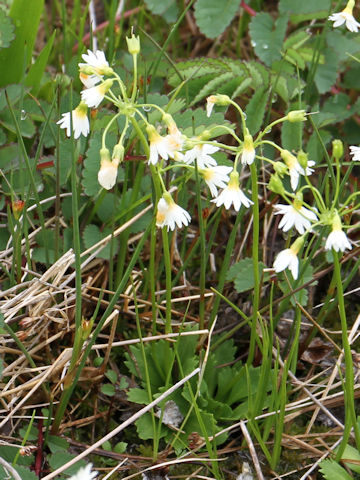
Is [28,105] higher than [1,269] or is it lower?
higher

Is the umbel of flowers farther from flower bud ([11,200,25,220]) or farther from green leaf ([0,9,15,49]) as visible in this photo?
green leaf ([0,9,15,49])

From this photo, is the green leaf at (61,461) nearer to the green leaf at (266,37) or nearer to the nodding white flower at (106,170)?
the nodding white flower at (106,170)

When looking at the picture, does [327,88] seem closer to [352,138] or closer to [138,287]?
[352,138]

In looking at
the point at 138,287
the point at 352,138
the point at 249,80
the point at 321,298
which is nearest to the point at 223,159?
the point at 249,80

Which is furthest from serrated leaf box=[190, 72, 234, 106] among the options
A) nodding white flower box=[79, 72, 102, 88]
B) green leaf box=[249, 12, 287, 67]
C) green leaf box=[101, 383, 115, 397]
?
green leaf box=[101, 383, 115, 397]

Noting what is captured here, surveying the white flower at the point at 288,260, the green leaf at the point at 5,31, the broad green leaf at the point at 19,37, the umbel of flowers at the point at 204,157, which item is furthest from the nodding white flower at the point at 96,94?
the broad green leaf at the point at 19,37

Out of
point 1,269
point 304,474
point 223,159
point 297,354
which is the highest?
point 223,159

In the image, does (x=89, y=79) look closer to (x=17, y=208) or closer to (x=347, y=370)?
(x=17, y=208)
